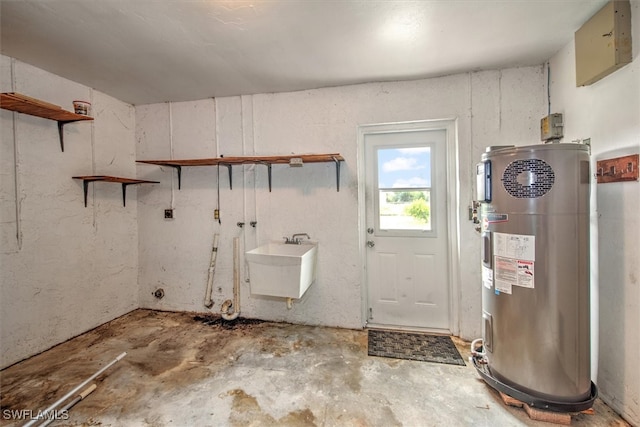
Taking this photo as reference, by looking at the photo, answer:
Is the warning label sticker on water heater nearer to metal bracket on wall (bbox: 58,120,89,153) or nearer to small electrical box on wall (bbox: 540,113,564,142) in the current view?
small electrical box on wall (bbox: 540,113,564,142)

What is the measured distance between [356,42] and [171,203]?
2.63 m

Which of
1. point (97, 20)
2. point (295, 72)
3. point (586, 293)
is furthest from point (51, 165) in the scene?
point (586, 293)

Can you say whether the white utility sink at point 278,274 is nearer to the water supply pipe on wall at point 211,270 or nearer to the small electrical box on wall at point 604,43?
the water supply pipe on wall at point 211,270

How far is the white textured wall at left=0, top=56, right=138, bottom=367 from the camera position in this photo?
84.4 inches

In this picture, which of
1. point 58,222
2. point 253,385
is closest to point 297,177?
point 253,385

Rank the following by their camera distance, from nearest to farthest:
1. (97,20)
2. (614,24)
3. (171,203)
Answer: (614,24)
(97,20)
(171,203)

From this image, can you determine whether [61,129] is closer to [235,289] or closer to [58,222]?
[58,222]

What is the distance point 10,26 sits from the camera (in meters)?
1.75

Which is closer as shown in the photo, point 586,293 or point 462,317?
point 586,293

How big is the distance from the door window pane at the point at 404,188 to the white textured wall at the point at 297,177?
11.6 inches

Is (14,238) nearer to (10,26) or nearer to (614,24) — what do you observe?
(10,26)

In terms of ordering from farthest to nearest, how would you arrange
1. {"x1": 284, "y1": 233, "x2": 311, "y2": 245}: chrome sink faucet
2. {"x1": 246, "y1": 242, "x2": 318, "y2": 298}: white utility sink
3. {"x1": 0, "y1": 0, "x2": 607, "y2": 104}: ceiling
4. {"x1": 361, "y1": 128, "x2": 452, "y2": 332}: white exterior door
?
1. {"x1": 284, "y1": 233, "x2": 311, "y2": 245}: chrome sink faucet
2. {"x1": 361, "y1": 128, "x2": 452, "y2": 332}: white exterior door
3. {"x1": 246, "y1": 242, "x2": 318, "y2": 298}: white utility sink
4. {"x1": 0, "y1": 0, "x2": 607, "y2": 104}: ceiling

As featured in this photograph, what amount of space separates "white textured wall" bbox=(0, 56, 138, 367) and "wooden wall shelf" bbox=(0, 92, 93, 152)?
70 millimetres

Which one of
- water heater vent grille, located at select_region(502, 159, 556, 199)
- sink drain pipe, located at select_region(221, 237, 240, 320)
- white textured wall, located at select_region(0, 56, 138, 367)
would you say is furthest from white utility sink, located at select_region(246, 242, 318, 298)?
white textured wall, located at select_region(0, 56, 138, 367)
